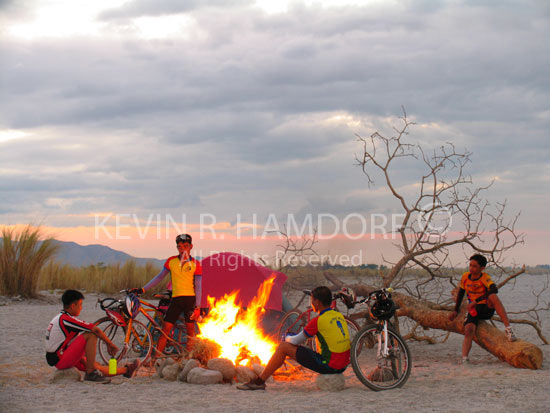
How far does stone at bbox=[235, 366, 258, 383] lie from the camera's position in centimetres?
756

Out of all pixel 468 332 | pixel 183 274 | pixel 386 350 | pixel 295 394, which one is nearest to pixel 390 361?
pixel 386 350

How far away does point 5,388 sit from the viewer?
24.2 feet

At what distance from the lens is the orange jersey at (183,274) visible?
338 inches

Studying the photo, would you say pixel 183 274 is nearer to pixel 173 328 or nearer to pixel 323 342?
pixel 173 328

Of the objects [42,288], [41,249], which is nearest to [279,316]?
[41,249]

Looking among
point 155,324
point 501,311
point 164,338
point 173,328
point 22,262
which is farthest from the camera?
point 22,262

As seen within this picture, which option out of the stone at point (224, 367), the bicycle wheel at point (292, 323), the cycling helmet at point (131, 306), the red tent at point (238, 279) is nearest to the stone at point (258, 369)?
the stone at point (224, 367)

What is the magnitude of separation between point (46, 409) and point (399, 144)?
8.41m

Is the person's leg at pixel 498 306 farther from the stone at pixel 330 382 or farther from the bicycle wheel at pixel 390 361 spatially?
the stone at pixel 330 382

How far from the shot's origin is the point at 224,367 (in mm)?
7691

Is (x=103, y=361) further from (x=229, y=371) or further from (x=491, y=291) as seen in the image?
(x=491, y=291)

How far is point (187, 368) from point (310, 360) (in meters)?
1.92

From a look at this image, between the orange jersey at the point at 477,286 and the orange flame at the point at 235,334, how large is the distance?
3332 millimetres

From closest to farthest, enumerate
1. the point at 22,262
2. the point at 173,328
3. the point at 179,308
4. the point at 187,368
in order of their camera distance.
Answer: the point at 187,368, the point at 179,308, the point at 173,328, the point at 22,262
